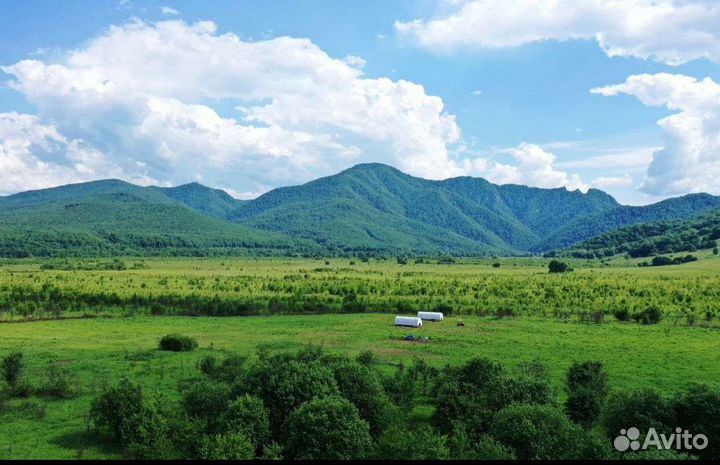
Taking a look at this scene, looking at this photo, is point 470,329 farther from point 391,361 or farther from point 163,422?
point 163,422

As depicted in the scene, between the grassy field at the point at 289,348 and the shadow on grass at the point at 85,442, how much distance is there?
0.18 feet

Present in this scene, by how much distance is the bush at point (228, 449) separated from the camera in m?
17.3

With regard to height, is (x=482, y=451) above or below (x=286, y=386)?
below

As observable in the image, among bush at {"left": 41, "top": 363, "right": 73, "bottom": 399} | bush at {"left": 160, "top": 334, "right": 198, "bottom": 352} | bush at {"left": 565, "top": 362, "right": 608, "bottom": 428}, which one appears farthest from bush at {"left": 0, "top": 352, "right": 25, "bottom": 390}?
bush at {"left": 565, "top": 362, "right": 608, "bottom": 428}

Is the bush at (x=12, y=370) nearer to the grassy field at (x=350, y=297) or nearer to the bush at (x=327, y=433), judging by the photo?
the bush at (x=327, y=433)

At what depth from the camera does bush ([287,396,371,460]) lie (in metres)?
18.3

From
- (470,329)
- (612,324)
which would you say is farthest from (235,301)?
(612,324)

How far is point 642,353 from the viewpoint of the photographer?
42.9m

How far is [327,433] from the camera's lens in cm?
1852

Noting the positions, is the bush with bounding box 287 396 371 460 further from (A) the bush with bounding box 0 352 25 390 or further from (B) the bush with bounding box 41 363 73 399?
(A) the bush with bounding box 0 352 25 390

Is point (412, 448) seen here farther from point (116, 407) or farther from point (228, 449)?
point (116, 407)

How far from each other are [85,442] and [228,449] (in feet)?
34.4

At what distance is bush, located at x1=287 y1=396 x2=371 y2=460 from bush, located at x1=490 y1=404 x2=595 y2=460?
4917 millimetres

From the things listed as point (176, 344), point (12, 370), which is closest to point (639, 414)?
point (12, 370)
